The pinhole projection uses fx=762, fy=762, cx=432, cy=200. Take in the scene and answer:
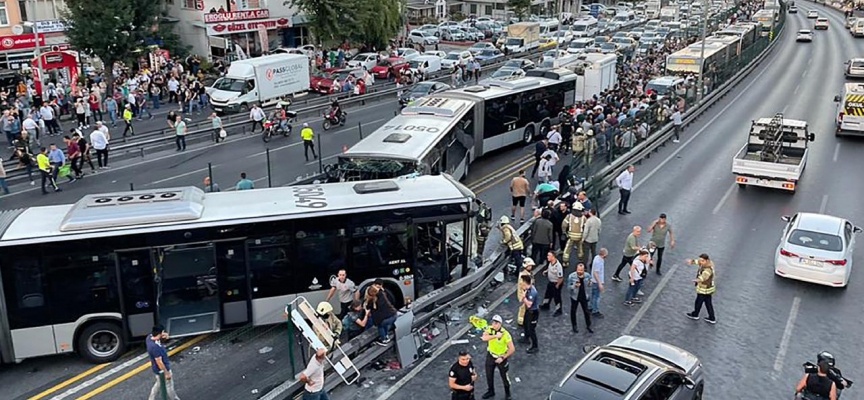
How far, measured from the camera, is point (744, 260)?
19844 mm

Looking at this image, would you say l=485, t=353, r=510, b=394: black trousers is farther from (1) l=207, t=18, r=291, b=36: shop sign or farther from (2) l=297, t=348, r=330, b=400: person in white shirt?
(1) l=207, t=18, r=291, b=36: shop sign

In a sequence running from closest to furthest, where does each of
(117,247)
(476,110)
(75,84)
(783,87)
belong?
(117,247) < (476,110) < (75,84) < (783,87)

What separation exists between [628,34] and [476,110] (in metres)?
44.6

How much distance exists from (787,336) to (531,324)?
5.49 m

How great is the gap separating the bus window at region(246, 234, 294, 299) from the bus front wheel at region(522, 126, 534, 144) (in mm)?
19027

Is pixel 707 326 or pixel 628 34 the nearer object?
pixel 707 326

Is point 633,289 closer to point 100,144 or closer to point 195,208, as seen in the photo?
point 195,208

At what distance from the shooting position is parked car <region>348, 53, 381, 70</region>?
5144cm

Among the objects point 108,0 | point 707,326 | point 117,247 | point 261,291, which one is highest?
point 108,0

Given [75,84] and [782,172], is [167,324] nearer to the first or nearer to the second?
[782,172]

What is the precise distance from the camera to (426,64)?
50.8m

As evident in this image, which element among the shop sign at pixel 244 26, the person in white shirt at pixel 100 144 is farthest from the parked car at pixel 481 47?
the person in white shirt at pixel 100 144

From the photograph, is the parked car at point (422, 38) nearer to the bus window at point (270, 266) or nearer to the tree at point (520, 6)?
the tree at point (520, 6)

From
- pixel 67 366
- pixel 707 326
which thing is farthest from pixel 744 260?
pixel 67 366
